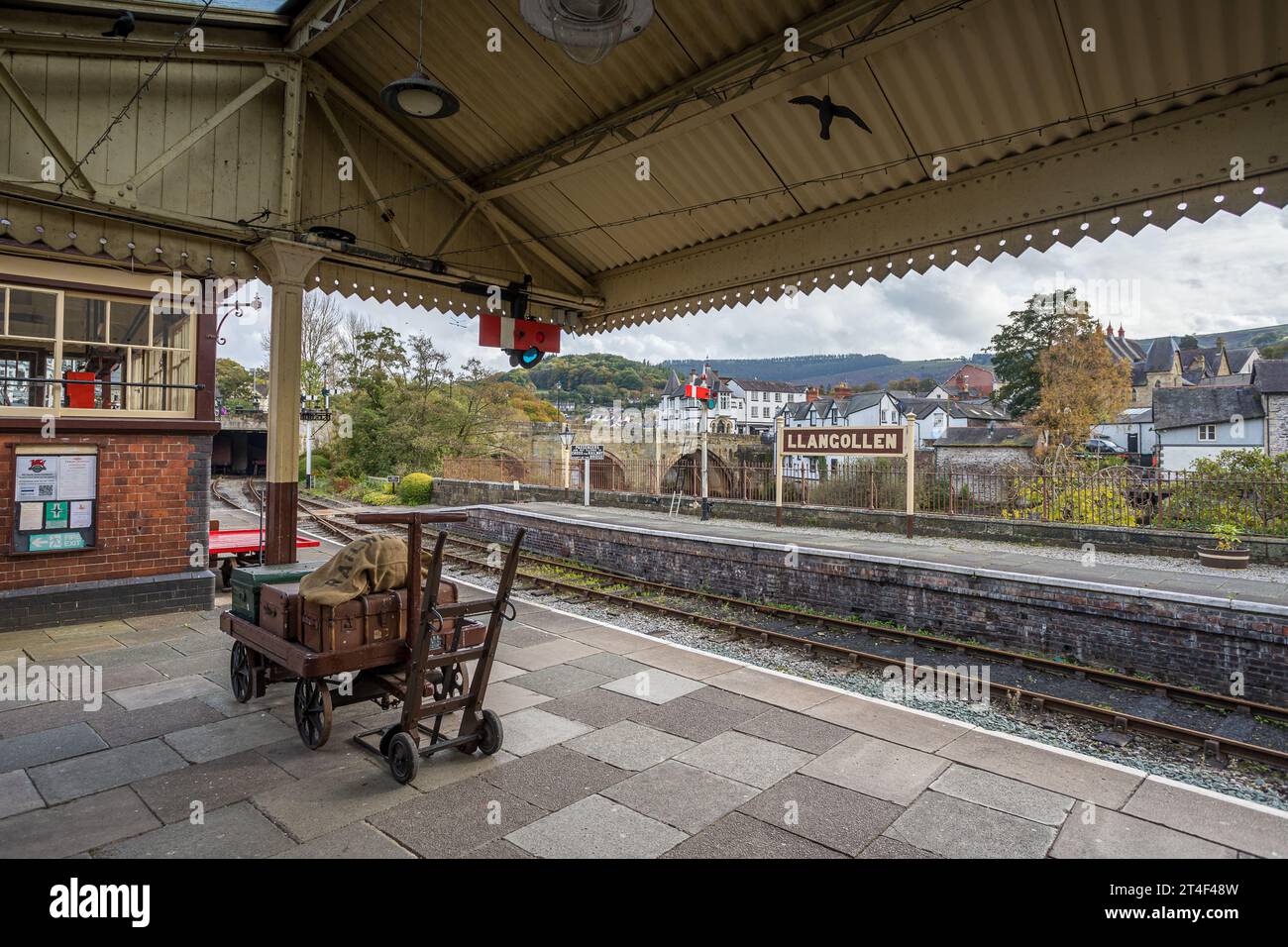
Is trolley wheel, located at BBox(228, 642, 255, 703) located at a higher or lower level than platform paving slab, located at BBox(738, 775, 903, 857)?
higher

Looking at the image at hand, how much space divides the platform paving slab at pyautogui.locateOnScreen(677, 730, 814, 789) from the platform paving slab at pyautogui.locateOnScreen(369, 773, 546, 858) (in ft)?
4.12

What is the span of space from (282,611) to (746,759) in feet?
11.0

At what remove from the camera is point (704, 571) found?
11547mm

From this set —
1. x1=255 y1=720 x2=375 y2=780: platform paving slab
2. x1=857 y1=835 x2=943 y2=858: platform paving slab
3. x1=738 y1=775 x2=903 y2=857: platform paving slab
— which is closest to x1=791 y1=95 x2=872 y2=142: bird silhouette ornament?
x1=738 y1=775 x2=903 y2=857: platform paving slab

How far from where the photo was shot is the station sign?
13.8 m

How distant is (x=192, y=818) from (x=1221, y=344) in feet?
335

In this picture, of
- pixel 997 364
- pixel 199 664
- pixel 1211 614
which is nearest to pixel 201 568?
pixel 199 664

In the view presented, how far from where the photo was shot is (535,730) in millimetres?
5223

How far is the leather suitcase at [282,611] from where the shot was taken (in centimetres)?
470

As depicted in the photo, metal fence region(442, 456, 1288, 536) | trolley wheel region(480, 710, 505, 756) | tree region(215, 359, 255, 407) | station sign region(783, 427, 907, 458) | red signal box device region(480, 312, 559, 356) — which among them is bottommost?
trolley wheel region(480, 710, 505, 756)

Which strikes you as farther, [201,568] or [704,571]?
[704,571]

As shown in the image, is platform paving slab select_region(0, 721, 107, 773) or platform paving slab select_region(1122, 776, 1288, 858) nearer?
platform paving slab select_region(1122, 776, 1288, 858)

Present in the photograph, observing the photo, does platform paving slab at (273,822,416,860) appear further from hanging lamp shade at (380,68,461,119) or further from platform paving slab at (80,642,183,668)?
hanging lamp shade at (380,68,461,119)
